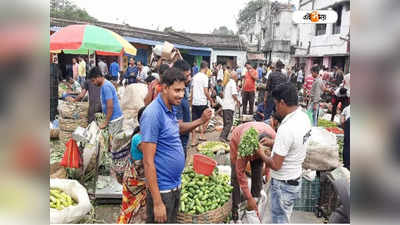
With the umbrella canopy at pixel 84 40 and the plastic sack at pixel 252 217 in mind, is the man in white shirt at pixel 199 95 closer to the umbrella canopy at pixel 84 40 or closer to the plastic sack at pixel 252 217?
the umbrella canopy at pixel 84 40

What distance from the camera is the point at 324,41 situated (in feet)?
61.1

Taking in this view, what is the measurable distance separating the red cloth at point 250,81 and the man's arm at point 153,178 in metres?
6.94

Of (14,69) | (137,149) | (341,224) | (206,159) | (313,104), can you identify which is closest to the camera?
(14,69)

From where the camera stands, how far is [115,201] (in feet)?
13.9

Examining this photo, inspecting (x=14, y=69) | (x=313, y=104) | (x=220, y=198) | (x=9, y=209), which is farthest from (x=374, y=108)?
(x=313, y=104)

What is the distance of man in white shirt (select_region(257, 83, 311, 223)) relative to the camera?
8.77ft

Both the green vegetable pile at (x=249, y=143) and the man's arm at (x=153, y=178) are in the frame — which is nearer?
the man's arm at (x=153, y=178)

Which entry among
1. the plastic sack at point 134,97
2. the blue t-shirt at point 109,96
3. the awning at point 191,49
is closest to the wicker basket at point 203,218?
the blue t-shirt at point 109,96

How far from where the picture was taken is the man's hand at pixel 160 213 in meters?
2.48

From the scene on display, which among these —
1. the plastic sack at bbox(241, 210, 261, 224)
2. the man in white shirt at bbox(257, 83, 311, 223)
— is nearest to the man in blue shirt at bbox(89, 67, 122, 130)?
the plastic sack at bbox(241, 210, 261, 224)

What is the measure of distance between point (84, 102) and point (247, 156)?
4700 mm

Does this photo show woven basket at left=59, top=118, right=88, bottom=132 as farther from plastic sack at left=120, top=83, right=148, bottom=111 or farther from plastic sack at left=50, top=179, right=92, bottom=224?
plastic sack at left=50, top=179, right=92, bottom=224

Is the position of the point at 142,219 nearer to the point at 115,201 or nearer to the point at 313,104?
the point at 115,201

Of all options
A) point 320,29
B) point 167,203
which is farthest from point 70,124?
point 320,29
